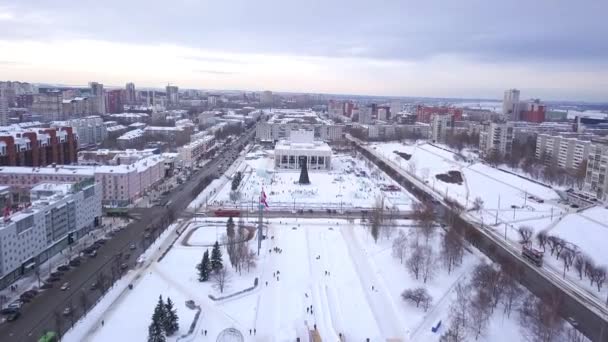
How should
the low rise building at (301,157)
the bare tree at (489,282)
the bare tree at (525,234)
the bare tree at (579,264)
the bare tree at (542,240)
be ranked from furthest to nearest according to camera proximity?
the low rise building at (301,157) → the bare tree at (525,234) → the bare tree at (542,240) → the bare tree at (579,264) → the bare tree at (489,282)

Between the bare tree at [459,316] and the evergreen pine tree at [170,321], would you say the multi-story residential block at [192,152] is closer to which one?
the evergreen pine tree at [170,321]

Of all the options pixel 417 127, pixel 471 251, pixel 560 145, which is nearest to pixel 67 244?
pixel 471 251

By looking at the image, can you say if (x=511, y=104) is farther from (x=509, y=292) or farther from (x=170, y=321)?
(x=170, y=321)

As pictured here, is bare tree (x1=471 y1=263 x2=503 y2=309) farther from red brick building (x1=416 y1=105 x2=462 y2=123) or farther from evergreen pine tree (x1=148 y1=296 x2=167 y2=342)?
red brick building (x1=416 y1=105 x2=462 y2=123)

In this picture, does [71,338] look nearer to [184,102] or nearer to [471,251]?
[471,251]

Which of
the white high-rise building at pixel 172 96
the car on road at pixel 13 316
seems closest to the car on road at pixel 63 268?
the car on road at pixel 13 316

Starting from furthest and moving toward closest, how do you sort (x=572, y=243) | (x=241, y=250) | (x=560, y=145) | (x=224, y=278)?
(x=560, y=145) → (x=572, y=243) → (x=241, y=250) → (x=224, y=278)
